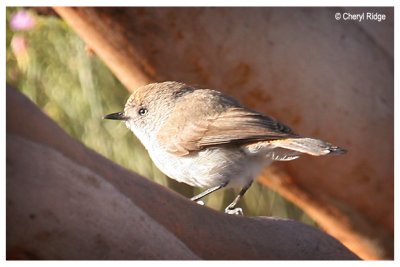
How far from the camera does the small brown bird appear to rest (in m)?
3.27

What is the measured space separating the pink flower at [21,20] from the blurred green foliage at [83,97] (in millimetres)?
48

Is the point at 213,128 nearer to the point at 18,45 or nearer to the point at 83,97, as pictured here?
the point at 18,45

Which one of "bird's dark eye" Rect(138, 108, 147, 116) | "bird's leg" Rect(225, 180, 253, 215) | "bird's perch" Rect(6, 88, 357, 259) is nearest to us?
"bird's perch" Rect(6, 88, 357, 259)

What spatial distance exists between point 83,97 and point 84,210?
2142mm

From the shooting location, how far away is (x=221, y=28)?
3797 mm

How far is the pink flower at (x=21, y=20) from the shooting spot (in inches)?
158

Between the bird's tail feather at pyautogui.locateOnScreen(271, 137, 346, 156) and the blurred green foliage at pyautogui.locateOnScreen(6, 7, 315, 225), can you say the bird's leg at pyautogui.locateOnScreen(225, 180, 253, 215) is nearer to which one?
the bird's tail feather at pyautogui.locateOnScreen(271, 137, 346, 156)

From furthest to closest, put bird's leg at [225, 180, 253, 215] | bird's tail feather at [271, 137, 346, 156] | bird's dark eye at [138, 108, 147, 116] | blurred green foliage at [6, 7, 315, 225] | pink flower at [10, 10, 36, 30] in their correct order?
blurred green foliage at [6, 7, 315, 225] → pink flower at [10, 10, 36, 30] → bird's dark eye at [138, 108, 147, 116] → bird's leg at [225, 180, 253, 215] → bird's tail feather at [271, 137, 346, 156]

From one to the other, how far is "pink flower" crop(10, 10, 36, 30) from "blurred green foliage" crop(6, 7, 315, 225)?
48mm

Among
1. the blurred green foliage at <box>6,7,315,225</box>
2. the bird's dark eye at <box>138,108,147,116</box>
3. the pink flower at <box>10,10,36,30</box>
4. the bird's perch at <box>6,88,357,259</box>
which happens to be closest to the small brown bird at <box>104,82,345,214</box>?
the bird's dark eye at <box>138,108,147,116</box>

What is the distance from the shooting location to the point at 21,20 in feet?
13.4

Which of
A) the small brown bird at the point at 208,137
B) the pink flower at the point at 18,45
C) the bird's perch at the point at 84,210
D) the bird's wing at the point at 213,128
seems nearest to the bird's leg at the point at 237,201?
the small brown bird at the point at 208,137

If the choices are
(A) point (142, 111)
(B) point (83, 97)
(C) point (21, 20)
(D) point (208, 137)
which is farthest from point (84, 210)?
(B) point (83, 97)
